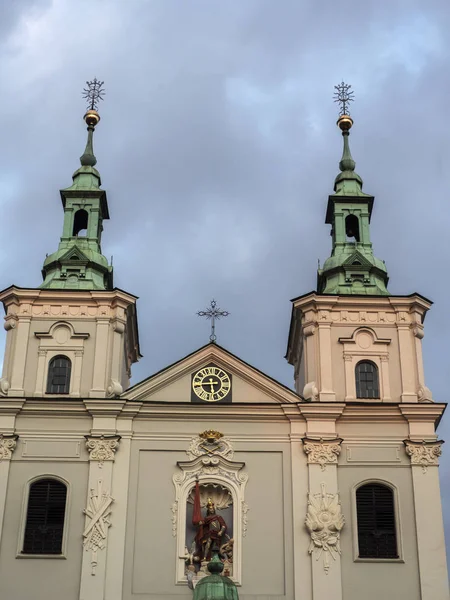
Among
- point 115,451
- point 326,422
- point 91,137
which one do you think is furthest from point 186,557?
point 91,137

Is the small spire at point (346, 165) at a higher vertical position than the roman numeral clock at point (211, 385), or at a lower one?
higher

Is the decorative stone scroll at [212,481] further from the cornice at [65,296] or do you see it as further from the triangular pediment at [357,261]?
the triangular pediment at [357,261]

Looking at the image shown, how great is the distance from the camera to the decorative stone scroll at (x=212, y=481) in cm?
2533

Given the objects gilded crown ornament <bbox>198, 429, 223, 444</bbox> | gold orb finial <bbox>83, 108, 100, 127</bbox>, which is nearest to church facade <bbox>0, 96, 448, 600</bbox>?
gilded crown ornament <bbox>198, 429, 223, 444</bbox>

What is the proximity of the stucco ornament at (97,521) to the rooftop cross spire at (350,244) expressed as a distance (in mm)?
8492

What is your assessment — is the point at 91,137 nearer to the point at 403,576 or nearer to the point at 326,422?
the point at 326,422

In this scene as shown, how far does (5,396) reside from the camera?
87.5 ft

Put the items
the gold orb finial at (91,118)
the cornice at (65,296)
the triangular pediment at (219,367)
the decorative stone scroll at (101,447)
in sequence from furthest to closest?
the gold orb finial at (91,118), the cornice at (65,296), the triangular pediment at (219,367), the decorative stone scroll at (101,447)

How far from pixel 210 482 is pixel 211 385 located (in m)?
2.62

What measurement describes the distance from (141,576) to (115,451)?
3.06 meters

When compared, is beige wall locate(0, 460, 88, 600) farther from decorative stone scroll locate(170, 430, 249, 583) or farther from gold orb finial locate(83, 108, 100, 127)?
gold orb finial locate(83, 108, 100, 127)

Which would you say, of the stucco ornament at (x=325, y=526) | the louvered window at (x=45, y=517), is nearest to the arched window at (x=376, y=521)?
the stucco ornament at (x=325, y=526)

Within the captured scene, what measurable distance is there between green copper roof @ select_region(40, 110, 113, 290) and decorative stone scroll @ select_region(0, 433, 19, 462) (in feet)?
15.1

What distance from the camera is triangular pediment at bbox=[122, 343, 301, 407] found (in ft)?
88.3
